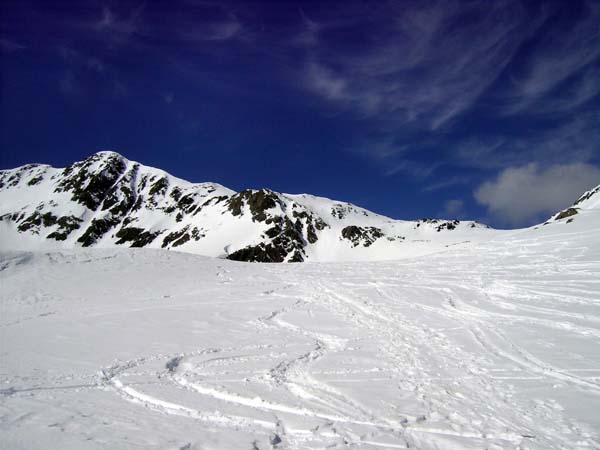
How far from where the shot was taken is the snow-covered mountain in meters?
116

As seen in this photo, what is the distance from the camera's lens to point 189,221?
14388 cm

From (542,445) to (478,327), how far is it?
7.45 meters

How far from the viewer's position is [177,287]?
827 inches

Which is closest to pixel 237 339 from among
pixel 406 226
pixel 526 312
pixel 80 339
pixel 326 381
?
pixel 326 381

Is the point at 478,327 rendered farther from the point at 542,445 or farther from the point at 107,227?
the point at 107,227

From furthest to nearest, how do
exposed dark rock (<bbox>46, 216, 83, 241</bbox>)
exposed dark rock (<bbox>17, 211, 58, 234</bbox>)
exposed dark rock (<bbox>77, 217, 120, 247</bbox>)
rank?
exposed dark rock (<bbox>17, 211, 58, 234</bbox>)
exposed dark rock (<bbox>77, 217, 120, 247</bbox>)
exposed dark rock (<bbox>46, 216, 83, 241</bbox>)

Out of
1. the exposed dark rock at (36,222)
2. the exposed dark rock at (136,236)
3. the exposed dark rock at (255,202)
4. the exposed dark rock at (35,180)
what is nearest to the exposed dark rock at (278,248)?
the exposed dark rock at (255,202)

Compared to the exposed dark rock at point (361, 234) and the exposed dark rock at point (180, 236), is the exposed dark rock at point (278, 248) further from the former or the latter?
the exposed dark rock at point (180, 236)

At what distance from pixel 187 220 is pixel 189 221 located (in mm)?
2679

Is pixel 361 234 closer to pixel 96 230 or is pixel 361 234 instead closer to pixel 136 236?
pixel 136 236

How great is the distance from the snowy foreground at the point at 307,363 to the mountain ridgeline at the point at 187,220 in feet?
292

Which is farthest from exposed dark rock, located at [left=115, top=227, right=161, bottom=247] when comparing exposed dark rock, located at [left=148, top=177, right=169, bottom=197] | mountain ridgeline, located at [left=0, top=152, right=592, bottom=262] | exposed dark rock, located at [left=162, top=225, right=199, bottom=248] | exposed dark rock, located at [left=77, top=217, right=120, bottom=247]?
exposed dark rock, located at [left=148, top=177, right=169, bottom=197]

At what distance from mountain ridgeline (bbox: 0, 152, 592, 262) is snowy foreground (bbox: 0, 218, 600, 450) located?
89145 millimetres

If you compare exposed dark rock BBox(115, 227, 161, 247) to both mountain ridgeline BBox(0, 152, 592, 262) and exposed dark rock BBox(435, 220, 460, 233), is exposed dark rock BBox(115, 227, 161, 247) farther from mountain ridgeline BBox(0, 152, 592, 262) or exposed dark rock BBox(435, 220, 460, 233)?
exposed dark rock BBox(435, 220, 460, 233)
